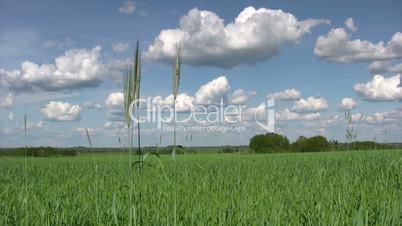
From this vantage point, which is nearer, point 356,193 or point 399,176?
point 356,193

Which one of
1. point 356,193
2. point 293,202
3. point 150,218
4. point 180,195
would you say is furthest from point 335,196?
point 150,218

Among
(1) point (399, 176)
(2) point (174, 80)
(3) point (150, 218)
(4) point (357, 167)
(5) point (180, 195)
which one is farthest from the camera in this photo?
(4) point (357, 167)

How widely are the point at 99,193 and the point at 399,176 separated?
4.68 meters

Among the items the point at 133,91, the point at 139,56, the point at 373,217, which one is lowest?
the point at 373,217

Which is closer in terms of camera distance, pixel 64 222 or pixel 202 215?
pixel 64 222

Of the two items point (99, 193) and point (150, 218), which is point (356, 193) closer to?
point (150, 218)

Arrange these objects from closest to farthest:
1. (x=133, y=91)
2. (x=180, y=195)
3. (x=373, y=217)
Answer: (x=133, y=91) → (x=373, y=217) → (x=180, y=195)

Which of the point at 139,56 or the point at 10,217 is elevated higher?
the point at 139,56

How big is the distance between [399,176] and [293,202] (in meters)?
3.33

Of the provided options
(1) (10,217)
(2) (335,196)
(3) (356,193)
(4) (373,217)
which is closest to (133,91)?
(1) (10,217)

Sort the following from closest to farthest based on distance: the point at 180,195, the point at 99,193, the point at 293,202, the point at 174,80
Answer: the point at 174,80
the point at 293,202
the point at 180,195
the point at 99,193

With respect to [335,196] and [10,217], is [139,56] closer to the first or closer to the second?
[10,217]

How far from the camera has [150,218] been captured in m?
3.64

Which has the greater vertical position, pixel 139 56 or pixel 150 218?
pixel 139 56
